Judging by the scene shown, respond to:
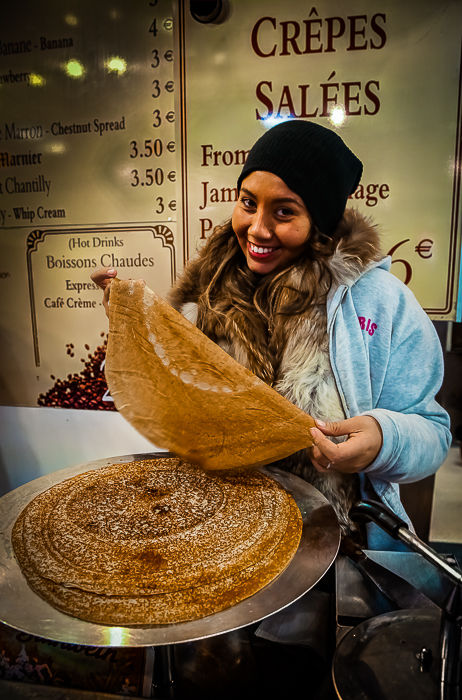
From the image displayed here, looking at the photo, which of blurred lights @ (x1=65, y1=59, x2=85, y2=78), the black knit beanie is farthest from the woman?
blurred lights @ (x1=65, y1=59, x2=85, y2=78)

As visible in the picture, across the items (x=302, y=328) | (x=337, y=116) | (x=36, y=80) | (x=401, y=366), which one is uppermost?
(x=36, y=80)

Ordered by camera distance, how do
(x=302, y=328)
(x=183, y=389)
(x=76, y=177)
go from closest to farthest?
(x=183, y=389)
(x=302, y=328)
(x=76, y=177)

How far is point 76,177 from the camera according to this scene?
155 cm

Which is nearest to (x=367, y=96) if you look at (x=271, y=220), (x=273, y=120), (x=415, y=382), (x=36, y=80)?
(x=273, y=120)

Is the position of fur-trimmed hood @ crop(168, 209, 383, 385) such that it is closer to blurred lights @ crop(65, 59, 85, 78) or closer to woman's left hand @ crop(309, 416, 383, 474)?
woman's left hand @ crop(309, 416, 383, 474)

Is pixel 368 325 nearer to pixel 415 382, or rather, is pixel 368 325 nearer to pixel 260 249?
pixel 415 382

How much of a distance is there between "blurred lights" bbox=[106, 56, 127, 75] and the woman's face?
0.71 metres

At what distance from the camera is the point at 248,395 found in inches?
37.3

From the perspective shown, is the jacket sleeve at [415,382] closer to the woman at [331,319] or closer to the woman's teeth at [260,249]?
the woman at [331,319]

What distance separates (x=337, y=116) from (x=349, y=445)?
1047mm

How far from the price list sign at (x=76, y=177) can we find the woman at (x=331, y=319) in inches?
20.2

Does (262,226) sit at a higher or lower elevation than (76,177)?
lower

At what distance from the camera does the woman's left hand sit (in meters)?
0.85

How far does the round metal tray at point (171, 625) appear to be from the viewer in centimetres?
55
